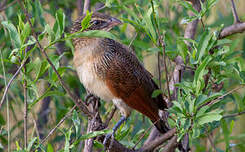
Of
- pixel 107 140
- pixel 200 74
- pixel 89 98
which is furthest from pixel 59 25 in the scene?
pixel 89 98

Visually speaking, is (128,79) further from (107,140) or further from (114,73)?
(107,140)

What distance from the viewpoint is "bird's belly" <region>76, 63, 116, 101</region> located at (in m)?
3.53

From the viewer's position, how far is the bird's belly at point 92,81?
3.53m

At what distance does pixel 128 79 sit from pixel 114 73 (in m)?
0.16

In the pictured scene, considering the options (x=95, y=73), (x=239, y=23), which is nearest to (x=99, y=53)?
(x=95, y=73)

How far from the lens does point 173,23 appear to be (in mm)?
5145

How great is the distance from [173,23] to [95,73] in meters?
1.94

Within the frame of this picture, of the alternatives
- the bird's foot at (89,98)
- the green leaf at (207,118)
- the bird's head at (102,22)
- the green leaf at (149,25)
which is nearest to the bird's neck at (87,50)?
the bird's head at (102,22)

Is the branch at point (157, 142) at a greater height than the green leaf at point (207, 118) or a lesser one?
lesser

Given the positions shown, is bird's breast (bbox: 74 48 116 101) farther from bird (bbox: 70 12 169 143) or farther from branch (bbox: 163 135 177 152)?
branch (bbox: 163 135 177 152)

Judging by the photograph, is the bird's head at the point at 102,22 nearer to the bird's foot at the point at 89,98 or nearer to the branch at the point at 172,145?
the bird's foot at the point at 89,98

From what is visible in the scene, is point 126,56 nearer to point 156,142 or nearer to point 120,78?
point 120,78

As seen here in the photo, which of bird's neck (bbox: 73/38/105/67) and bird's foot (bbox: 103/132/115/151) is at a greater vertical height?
bird's neck (bbox: 73/38/105/67)

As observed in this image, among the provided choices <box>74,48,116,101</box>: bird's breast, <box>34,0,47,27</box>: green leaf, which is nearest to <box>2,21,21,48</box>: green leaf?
<box>34,0,47,27</box>: green leaf
